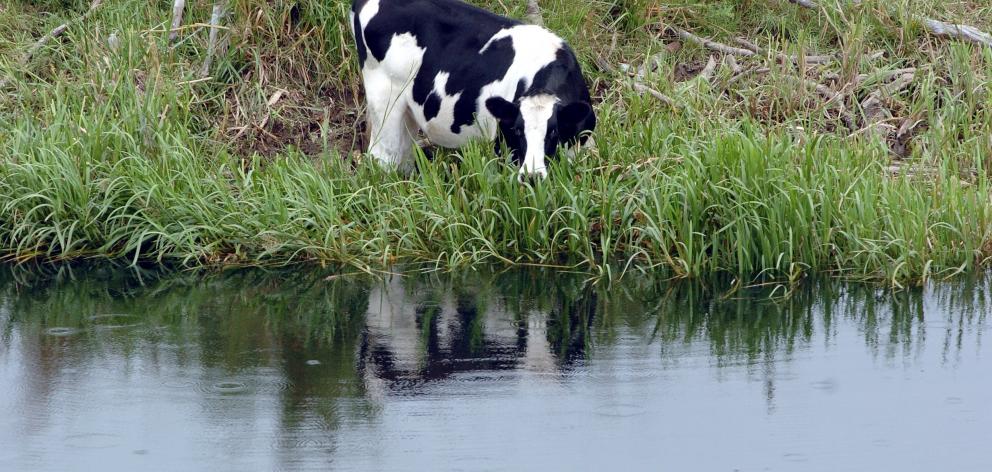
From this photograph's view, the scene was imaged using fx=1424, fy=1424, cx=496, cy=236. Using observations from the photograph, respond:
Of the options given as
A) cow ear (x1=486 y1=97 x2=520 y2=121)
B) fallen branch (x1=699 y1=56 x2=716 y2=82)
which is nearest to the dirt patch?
cow ear (x1=486 y1=97 x2=520 y2=121)

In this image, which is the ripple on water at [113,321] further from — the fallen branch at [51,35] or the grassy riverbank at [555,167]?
the fallen branch at [51,35]

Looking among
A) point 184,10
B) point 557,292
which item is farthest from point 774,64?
point 184,10

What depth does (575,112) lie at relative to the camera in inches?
324

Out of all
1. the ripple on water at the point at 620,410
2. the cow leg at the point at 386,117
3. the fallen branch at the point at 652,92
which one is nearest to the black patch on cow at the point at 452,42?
the cow leg at the point at 386,117

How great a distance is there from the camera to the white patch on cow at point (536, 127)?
802 centimetres

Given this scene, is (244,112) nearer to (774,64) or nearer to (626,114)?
(626,114)

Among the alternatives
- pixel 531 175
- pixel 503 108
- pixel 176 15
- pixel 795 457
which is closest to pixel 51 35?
pixel 176 15

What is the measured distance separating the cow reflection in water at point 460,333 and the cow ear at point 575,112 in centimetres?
121

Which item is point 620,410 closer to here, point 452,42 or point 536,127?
point 536,127

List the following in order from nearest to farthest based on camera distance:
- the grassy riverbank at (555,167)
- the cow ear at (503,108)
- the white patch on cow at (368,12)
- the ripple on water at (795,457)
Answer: the ripple on water at (795,457), the grassy riverbank at (555,167), the cow ear at (503,108), the white patch on cow at (368,12)

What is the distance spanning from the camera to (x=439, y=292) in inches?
296

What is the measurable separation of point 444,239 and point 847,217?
2.22m

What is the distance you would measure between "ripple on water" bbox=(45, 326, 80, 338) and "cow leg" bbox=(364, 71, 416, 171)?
260 centimetres

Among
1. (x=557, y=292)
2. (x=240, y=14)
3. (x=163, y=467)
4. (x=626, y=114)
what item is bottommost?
(x=163, y=467)
